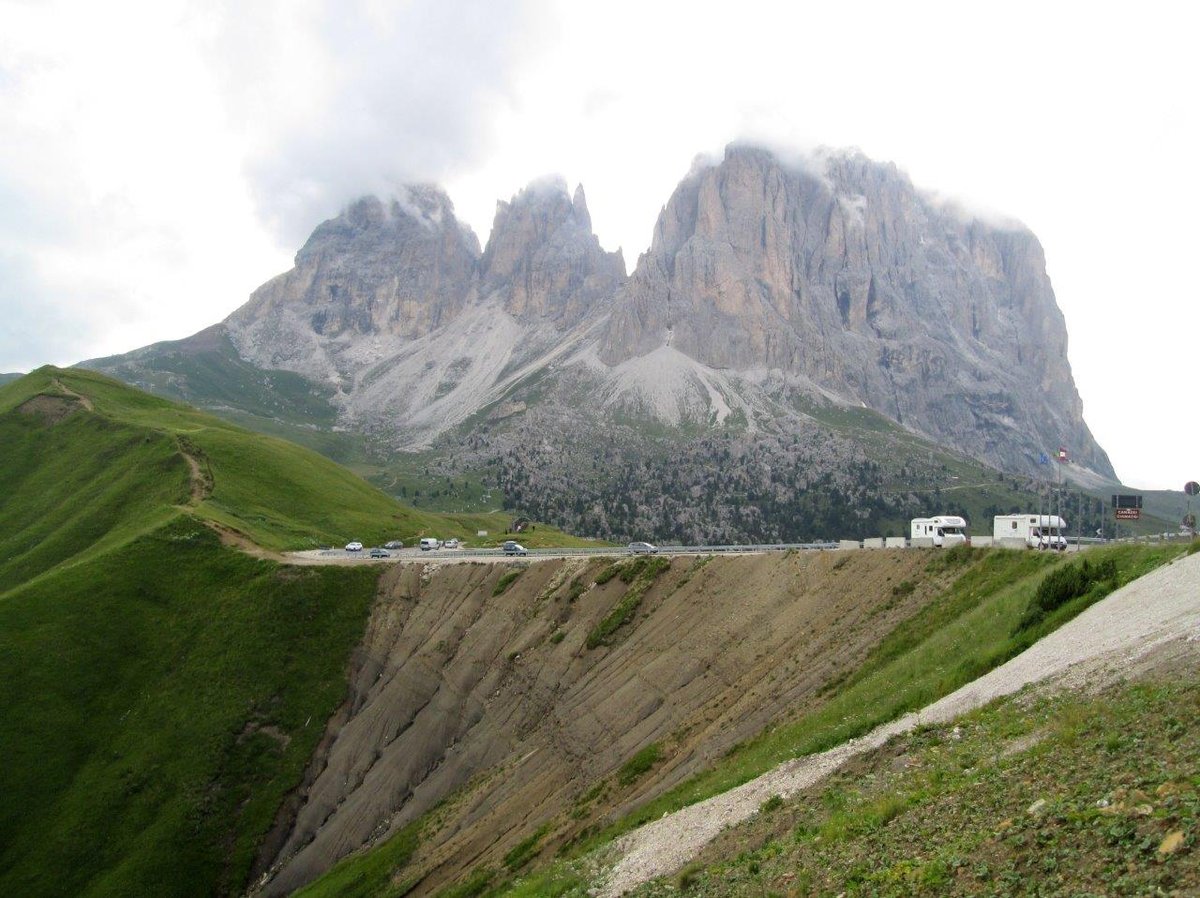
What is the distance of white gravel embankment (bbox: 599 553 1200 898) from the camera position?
23594mm

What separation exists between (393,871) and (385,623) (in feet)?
112

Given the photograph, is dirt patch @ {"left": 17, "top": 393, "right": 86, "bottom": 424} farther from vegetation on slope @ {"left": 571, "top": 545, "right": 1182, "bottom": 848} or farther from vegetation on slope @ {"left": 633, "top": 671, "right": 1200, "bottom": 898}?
vegetation on slope @ {"left": 633, "top": 671, "right": 1200, "bottom": 898}

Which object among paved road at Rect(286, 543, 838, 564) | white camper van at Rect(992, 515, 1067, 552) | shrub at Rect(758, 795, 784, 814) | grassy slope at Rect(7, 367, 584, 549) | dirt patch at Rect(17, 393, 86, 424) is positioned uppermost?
dirt patch at Rect(17, 393, 86, 424)

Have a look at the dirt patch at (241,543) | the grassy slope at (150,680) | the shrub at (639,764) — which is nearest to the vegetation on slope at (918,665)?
the shrub at (639,764)

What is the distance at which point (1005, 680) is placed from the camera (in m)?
25.5

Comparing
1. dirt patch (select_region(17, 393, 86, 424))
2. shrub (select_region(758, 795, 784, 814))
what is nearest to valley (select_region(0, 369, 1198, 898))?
shrub (select_region(758, 795, 784, 814))

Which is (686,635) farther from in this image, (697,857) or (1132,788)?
(1132,788)

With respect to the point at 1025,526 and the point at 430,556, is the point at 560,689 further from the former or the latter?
the point at 430,556

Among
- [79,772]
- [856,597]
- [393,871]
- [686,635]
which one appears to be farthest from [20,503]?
[856,597]

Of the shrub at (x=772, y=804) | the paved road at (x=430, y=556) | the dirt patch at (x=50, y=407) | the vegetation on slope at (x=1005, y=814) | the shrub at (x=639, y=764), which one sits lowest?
the shrub at (x=639, y=764)

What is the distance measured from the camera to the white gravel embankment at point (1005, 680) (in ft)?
77.4

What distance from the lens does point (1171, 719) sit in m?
16.6

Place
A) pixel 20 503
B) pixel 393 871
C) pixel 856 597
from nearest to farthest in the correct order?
pixel 856 597 < pixel 393 871 < pixel 20 503

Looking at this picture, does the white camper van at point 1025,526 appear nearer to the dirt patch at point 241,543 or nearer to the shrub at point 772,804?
the shrub at point 772,804
